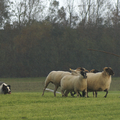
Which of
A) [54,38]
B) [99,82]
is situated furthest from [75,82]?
[54,38]

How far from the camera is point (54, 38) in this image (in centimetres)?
4734

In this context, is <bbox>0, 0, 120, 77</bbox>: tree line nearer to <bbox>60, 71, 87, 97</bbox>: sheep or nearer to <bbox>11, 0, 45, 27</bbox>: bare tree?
<bbox>11, 0, 45, 27</bbox>: bare tree

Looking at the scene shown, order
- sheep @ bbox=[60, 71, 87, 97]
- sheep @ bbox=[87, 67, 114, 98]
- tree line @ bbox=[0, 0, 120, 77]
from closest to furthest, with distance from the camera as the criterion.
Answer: sheep @ bbox=[60, 71, 87, 97], sheep @ bbox=[87, 67, 114, 98], tree line @ bbox=[0, 0, 120, 77]

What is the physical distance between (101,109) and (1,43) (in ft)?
133

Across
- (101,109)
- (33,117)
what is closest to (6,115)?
(33,117)

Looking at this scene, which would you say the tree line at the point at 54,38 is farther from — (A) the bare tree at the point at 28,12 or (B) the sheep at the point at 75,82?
(B) the sheep at the point at 75,82

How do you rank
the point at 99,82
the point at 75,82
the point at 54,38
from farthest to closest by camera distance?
the point at 54,38, the point at 99,82, the point at 75,82

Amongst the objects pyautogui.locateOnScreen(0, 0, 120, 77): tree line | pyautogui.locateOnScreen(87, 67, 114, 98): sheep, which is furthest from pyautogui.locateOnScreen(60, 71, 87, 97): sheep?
pyautogui.locateOnScreen(0, 0, 120, 77): tree line

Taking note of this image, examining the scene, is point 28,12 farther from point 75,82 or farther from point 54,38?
point 75,82

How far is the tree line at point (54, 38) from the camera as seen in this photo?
45.2m

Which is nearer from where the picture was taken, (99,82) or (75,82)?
(75,82)

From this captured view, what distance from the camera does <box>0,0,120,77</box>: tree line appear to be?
148 feet

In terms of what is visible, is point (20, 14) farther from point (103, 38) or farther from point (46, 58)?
point (103, 38)

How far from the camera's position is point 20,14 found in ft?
156
